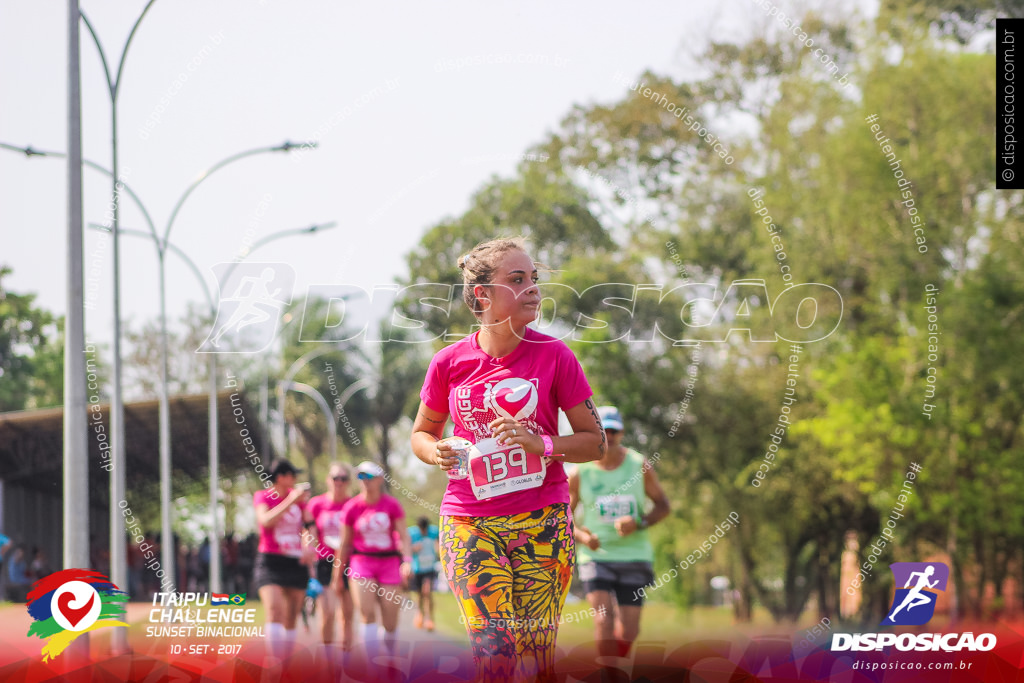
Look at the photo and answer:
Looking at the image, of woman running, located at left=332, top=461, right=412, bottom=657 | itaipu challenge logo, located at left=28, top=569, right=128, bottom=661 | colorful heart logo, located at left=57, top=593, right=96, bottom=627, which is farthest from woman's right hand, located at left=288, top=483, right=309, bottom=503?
colorful heart logo, located at left=57, top=593, right=96, bottom=627

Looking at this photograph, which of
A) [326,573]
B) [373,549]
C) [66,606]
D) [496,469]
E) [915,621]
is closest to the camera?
[496,469]

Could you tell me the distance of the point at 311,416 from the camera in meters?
24.7

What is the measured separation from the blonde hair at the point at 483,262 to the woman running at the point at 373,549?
5005 millimetres

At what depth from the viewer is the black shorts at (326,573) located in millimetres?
9750

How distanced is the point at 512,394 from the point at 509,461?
241 millimetres

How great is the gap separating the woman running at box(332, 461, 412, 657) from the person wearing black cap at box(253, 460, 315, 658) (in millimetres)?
377

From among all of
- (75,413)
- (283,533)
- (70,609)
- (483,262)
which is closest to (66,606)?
(70,609)

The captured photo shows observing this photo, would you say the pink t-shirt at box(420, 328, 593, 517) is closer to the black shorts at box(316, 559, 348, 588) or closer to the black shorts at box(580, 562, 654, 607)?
the black shorts at box(580, 562, 654, 607)

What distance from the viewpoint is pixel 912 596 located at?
6.67 metres

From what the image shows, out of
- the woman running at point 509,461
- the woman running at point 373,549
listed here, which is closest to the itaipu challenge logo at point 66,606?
the woman running at point 373,549

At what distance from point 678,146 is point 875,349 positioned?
17.0ft

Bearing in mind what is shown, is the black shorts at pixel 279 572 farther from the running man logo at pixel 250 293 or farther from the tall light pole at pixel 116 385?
the running man logo at pixel 250 293

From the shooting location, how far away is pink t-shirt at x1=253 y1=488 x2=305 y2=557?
8695mm

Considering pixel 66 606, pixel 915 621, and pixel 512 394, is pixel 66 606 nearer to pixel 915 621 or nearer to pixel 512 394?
pixel 512 394
